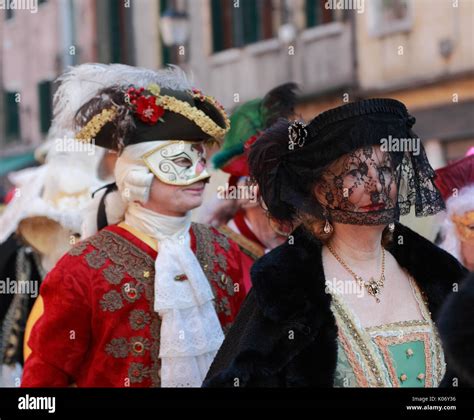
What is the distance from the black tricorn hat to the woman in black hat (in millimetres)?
905

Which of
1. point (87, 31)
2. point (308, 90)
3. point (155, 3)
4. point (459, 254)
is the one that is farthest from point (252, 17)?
point (459, 254)

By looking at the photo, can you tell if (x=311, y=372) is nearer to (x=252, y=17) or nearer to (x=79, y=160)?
(x=79, y=160)

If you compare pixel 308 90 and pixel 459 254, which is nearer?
pixel 459 254

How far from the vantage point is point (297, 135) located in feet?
11.5

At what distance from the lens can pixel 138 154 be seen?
441cm

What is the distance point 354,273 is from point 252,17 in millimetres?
13156

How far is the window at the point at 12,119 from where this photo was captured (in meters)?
23.1

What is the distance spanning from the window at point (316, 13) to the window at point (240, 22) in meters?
0.66

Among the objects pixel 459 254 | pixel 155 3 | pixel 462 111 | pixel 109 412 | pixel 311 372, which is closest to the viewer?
pixel 311 372

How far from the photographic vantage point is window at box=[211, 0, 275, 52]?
1600 centimetres

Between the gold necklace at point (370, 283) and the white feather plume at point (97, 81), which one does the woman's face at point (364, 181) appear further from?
the white feather plume at point (97, 81)

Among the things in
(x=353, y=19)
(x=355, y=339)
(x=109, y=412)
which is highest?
(x=353, y=19)

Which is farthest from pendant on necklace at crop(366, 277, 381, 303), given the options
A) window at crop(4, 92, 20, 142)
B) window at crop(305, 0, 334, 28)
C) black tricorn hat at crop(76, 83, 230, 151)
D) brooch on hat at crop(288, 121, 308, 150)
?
window at crop(4, 92, 20, 142)

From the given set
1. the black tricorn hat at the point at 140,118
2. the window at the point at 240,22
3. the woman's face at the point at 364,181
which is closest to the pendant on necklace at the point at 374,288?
the woman's face at the point at 364,181
